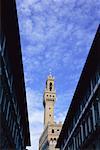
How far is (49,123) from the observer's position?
11181 centimetres

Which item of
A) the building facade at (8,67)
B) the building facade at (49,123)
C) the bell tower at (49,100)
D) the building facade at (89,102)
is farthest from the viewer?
the bell tower at (49,100)

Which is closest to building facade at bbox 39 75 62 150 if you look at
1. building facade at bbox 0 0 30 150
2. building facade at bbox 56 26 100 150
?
building facade at bbox 56 26 100 150

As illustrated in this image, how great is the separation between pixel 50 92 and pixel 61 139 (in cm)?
7096

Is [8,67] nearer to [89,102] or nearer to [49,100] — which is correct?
[89,102]

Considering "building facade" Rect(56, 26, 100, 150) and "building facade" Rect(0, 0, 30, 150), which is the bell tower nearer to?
"building facade" Rect(56, 26, 100, 150)

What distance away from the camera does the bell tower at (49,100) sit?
12344cm

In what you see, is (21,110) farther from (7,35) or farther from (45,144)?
(45,144)

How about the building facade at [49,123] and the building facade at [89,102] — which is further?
the building facade at [49,123]

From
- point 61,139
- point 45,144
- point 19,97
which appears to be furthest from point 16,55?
point 45,144

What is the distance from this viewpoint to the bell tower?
123438mm

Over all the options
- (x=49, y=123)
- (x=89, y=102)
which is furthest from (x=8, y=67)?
(x=49, y=123)

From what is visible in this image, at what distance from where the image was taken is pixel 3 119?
2569 centimetres

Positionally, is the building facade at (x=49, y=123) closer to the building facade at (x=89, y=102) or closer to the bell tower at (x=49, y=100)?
the bell tower at (x=49, y=100)

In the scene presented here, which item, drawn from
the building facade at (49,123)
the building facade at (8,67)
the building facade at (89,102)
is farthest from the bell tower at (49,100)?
the building facade at (8,67)
